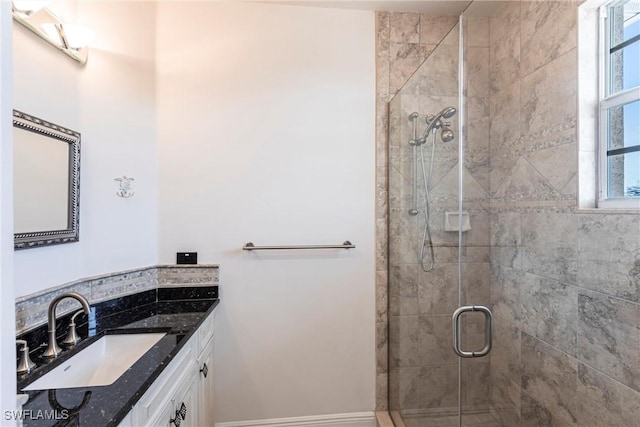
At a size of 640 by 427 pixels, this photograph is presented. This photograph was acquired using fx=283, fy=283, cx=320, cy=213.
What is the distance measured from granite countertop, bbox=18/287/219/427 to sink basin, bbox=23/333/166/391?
25 millimetres

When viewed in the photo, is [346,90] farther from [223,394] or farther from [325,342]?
[223,394]

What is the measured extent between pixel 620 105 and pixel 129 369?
7.56 feet

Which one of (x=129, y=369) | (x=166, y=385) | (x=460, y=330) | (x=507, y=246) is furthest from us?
(x=507, y=246)

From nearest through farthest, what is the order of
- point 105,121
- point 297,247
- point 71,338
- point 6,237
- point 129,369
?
point 6,237 < point 129,369 < point 71,338 < point 105,121 < point 297,247

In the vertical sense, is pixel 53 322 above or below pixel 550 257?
below

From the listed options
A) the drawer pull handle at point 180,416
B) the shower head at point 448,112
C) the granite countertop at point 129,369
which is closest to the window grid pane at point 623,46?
the shower head at point 448,112

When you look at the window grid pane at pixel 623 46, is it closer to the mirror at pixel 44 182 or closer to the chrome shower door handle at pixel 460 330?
the chrome shower door handle at pixel 460 330

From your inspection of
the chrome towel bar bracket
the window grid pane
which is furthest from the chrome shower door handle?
the window grid pane

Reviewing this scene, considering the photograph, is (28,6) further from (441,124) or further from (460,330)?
(460,330)

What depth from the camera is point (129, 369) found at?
1.00 metres

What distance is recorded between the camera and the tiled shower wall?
77.7 inches

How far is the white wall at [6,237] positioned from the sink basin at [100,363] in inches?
34.4

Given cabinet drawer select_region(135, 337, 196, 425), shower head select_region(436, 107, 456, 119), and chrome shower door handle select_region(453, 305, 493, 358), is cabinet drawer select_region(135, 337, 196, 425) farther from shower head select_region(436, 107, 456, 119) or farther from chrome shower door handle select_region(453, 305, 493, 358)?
shower head select_region(436, 107, 456, 119)

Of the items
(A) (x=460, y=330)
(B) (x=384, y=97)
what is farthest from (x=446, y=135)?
(A) (x=460, y=330)
